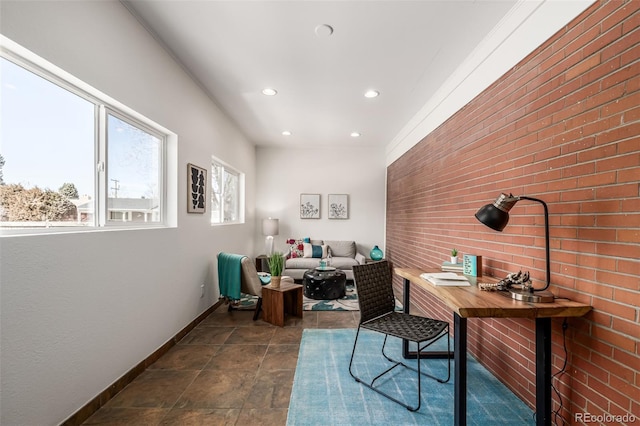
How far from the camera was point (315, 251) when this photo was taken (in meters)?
5.43

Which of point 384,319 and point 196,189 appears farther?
point 196,189

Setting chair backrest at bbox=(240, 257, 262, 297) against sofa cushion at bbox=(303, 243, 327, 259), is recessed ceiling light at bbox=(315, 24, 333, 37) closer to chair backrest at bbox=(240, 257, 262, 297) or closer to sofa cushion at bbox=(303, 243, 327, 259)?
chair backrest at bbox=(240, 257, 262, 297)

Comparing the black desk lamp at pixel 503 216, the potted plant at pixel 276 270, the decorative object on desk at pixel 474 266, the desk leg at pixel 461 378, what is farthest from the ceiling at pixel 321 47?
the desk leg at pixel 461 378

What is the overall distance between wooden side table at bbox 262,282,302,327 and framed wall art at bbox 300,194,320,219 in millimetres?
2545

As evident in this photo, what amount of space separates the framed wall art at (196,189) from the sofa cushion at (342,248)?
2.94 meters

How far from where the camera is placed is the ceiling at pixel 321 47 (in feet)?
6.36

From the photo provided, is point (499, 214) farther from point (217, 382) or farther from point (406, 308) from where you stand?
point (217, 382)

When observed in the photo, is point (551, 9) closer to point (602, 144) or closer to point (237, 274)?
point (602, 144)

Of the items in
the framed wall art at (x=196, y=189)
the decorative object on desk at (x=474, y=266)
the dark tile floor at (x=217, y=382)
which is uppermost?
the framed wall art at (x=196, y=189)

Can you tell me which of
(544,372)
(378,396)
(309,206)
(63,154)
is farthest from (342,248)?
(63,154)

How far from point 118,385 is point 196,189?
1.89 m

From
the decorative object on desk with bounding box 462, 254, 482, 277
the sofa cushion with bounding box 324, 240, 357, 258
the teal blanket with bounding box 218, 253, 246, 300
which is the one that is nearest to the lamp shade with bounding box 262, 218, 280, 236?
the sofa cushion with bounding box 324, 240, 357, 258

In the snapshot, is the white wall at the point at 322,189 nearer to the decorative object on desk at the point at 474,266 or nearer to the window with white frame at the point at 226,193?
the window with white frame at the point at 226,193

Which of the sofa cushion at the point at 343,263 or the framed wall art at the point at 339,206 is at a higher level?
the framed wall art at the point at 339,206
